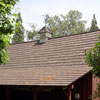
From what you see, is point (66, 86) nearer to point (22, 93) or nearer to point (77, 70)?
point (77, 70)

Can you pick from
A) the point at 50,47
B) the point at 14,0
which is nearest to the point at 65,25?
the point at 50,47

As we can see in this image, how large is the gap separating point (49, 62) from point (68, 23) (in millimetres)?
37483

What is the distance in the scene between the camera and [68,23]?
51.9 meters

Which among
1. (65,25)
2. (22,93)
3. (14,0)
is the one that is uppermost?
(65,25)

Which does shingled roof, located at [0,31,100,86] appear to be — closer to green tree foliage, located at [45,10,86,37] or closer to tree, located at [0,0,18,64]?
tree, located at [0,0,18,64]

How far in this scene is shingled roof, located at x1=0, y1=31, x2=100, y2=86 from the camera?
40.0 feet

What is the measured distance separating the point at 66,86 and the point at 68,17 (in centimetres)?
4283

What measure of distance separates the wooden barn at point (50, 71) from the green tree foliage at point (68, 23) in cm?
3150

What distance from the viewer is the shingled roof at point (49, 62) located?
12.2 meters

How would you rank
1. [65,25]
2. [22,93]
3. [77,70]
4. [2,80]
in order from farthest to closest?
[65,25] < [22,93] < [2,80] < [77,70]

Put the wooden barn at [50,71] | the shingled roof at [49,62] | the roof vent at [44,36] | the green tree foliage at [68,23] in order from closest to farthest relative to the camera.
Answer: the wooden barn at [50,71], the shingled roof at [49,62], the roof vent at [44,36], the green tree foliage at [68,23]

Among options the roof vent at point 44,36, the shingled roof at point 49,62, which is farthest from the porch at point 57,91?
the roof vent at point 44,36

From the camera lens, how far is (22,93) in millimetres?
15703

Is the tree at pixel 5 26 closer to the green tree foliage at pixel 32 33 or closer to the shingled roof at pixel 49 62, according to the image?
the shingled roof at pixel 49 62
